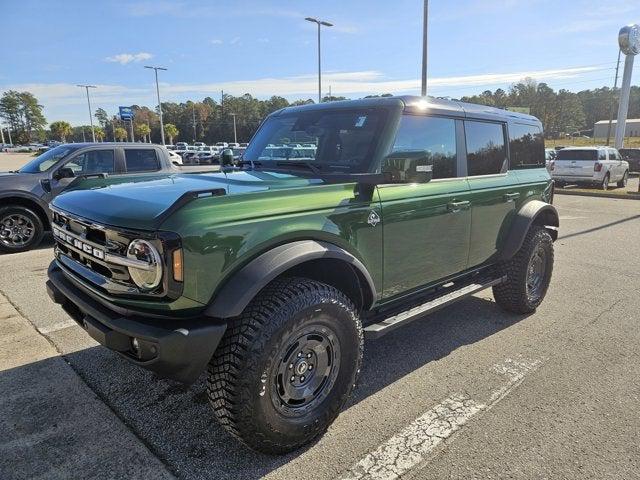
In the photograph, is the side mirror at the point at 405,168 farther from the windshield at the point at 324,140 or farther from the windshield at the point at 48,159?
the windshield at the point at 48,159

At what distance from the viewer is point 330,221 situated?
8.95ft

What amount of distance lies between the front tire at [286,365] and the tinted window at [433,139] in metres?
1.32

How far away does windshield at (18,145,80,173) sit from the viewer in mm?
7969

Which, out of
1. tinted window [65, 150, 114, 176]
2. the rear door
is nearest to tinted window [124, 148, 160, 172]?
tinted window [65, 150, 114, 176]

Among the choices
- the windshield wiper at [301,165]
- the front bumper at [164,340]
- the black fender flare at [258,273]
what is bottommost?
the front bumper at [164,340]

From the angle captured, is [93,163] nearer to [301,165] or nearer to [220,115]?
[301,165]

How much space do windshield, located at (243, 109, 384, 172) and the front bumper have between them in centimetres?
158

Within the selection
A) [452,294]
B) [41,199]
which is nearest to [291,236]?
[452,294]

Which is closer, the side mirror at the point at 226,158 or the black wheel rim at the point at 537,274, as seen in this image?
the side mirror at the point at 226,158

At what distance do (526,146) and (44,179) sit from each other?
746 centimetres

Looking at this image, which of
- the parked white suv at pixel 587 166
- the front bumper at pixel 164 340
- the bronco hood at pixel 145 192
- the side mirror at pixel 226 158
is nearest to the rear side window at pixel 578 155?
the parked white suv at pixel 587 166

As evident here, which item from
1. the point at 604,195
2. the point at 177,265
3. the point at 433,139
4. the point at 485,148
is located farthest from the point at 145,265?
the point at 604,195

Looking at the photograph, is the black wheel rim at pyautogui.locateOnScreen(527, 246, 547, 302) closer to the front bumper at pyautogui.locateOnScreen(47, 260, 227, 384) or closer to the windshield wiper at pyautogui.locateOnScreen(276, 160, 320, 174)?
the windshield wiper at pyautogui.locateOnScreen(276, 160, 320, 174)

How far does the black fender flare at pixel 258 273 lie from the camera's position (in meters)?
2.25
